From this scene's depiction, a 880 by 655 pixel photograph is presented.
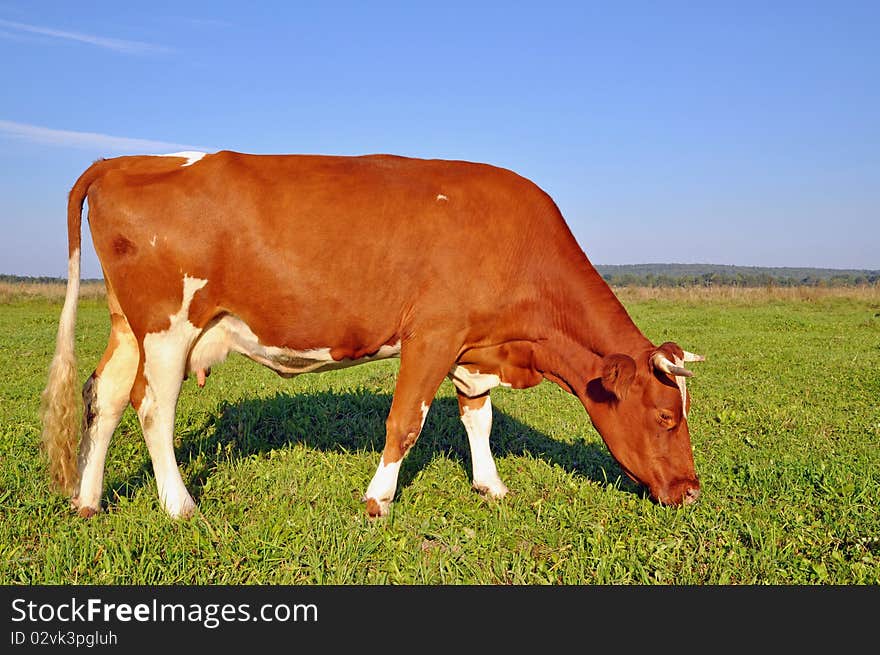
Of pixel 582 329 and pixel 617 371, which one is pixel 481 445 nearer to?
pixel 582 329

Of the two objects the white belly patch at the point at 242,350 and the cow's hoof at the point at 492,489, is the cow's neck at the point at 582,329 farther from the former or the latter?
the white belly patch at the point at 242,350

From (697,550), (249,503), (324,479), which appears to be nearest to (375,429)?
(324,479)

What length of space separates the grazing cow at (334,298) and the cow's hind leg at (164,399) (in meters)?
0.01

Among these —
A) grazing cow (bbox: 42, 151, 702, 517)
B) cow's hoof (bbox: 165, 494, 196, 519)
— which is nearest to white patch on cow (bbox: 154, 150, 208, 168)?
grazing cow (bbox: 42, 151, 702, 517)

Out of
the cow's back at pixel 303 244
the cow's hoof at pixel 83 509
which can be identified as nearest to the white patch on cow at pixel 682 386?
the cow's back at pixel 303 244

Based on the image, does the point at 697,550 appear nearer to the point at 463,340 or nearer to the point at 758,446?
the point at 463,340

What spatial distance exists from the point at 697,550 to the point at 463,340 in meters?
2.19

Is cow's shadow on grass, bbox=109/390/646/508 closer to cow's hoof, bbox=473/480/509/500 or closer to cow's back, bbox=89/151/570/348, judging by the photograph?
cow's hoof, bbox=473/480/509/500

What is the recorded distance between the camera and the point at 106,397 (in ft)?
18.0

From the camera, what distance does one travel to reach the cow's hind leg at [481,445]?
596cm

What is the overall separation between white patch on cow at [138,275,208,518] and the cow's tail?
54 cm

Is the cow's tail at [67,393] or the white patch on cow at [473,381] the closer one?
the cow's tail at [67,393]

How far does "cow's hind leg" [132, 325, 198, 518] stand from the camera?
5117 mm

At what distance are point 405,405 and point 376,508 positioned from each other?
0.80 metres
